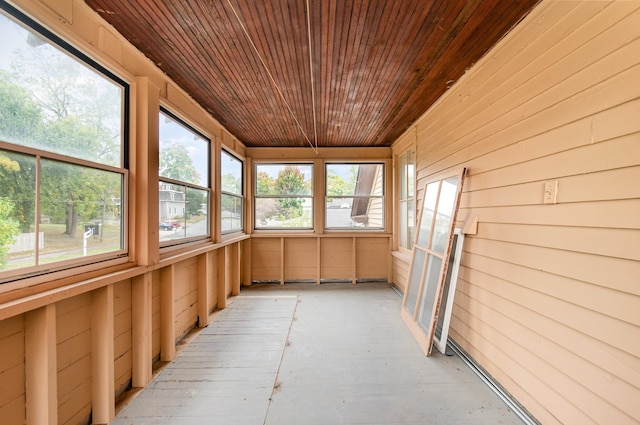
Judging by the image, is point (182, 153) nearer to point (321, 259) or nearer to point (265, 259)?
point (265, 259)

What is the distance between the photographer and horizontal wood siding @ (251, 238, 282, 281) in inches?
187

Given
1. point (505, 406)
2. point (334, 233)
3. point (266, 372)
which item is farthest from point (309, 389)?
point (334, 233)

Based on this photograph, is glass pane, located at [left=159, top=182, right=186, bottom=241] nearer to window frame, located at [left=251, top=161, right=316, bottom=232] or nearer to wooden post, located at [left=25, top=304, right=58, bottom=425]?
wooden post, located at [left=25, top=304, right=58, bottom=425]

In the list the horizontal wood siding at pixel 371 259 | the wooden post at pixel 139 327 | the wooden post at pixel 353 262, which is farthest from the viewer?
the horizontal wood siding at pixel 371 259

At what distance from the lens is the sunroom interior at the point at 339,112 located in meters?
1.19

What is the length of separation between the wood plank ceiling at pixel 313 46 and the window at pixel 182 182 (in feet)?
1.52

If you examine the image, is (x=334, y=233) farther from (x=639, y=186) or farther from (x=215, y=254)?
(x=639, y=186)

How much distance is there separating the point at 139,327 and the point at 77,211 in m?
1.03

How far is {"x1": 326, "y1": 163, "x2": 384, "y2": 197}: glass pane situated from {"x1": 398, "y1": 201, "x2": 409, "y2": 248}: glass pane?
53 cm

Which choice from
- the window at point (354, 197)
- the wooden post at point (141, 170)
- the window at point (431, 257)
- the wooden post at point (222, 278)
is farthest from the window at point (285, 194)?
the wooden post at point (141, 170)

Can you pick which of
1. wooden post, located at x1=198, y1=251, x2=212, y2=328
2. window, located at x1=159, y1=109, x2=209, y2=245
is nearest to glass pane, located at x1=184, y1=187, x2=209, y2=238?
window, located at x1=159, y1=109, x2=209, y2=245

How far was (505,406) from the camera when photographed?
1.72 metres

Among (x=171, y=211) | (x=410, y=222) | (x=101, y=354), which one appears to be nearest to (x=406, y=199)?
(x=410, y=222)

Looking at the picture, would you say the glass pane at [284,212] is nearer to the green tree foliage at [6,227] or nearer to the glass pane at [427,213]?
the glass pane at [427,213]
